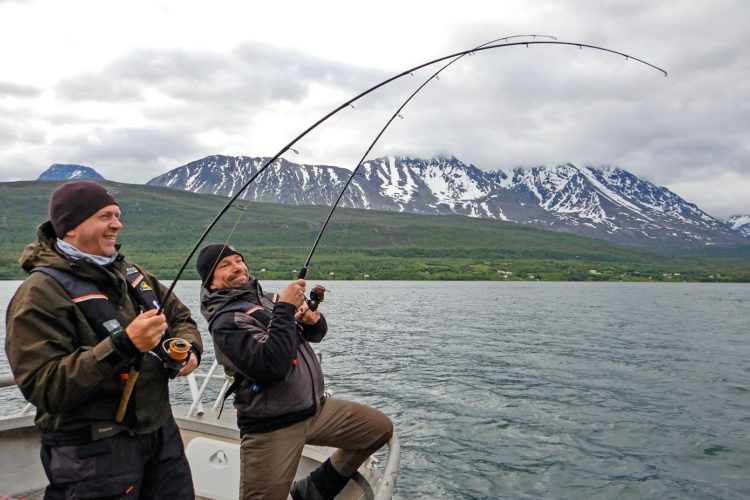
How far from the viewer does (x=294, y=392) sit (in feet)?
15.1

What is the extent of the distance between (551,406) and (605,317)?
33.3m

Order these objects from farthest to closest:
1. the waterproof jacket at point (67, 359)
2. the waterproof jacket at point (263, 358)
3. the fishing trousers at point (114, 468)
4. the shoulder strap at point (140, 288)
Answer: the waterproof jacket at point (263, 358) → the shoulder strap at point (140, 288) → the fishing trousers at point (114, 468) → the waterproof jacket at point (67, 359)

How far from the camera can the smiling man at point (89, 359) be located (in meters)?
2.98

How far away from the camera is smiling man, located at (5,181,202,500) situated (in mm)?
2982

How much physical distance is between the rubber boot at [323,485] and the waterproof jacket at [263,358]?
793 millimetres

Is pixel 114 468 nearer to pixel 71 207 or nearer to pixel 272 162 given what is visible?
pixel 71 207

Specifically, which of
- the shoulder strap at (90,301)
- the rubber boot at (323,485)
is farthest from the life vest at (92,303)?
the rubber boot at (323,485)

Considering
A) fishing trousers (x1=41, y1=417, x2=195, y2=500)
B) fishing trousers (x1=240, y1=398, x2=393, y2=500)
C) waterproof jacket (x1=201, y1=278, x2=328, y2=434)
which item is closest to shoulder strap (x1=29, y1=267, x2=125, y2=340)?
fishing trousers (x1=41, y1=417, x2=195, y2=500)

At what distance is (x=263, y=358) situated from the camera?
14.0 feet

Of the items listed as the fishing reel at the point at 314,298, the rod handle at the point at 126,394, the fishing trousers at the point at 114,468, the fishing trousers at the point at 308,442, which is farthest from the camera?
the fishing reel at the point at 314,298

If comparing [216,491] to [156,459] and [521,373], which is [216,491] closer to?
[156,459]

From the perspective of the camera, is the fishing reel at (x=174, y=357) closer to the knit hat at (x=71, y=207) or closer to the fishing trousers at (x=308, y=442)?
the knit hat at (x=71, y=207)

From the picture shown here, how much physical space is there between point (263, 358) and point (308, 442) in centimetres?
103

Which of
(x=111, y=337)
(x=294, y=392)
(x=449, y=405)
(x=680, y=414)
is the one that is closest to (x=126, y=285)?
(x=111, y=337)
